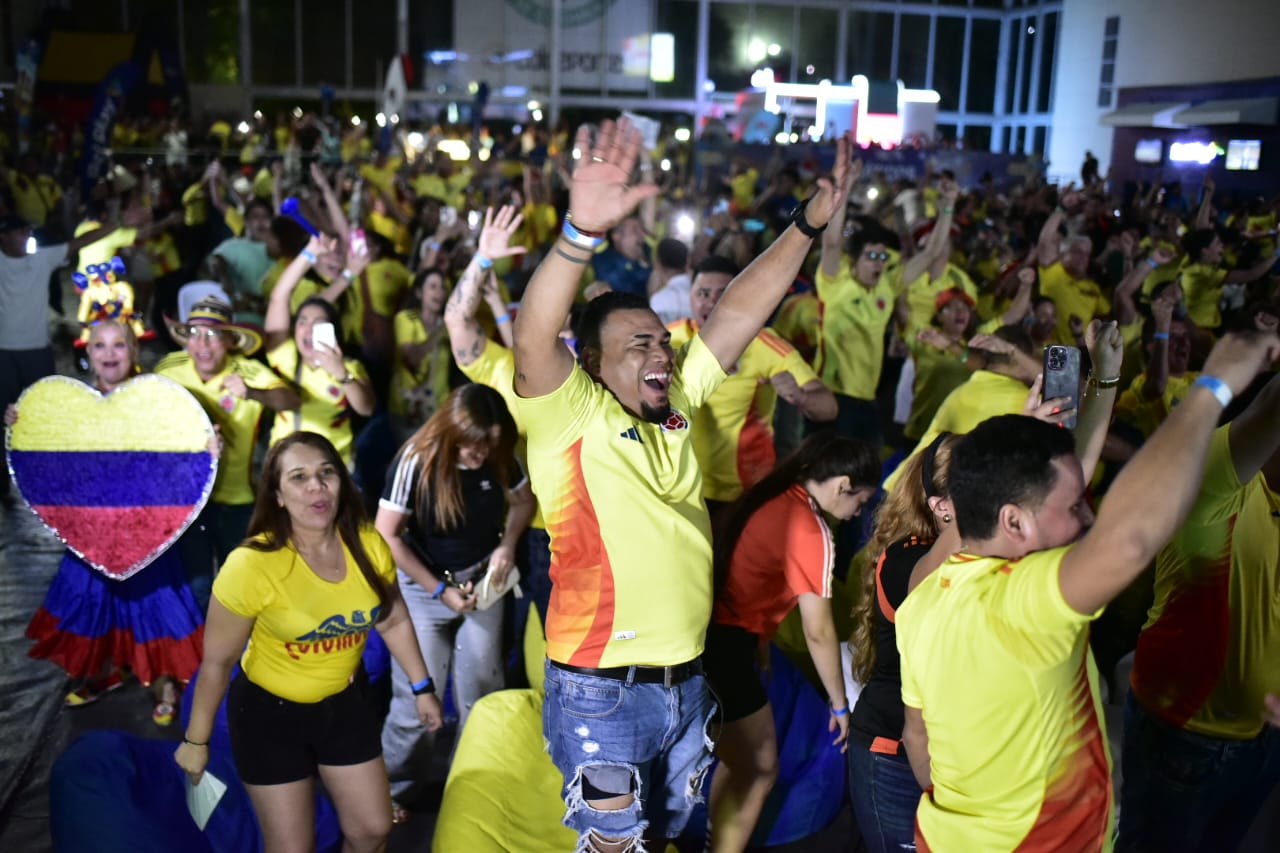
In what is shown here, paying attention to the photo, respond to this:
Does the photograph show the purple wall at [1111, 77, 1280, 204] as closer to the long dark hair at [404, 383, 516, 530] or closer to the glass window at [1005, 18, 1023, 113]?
the glass window at [1005, 18, 1023, 113]

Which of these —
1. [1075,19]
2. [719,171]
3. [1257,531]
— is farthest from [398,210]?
[1075,19]

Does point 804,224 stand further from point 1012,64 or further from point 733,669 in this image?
point 1012,64

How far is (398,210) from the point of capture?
468 inches

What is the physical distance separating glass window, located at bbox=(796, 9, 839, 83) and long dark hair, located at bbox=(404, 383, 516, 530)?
99.0 feet

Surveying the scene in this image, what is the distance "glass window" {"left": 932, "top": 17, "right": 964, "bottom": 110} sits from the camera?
108 feet

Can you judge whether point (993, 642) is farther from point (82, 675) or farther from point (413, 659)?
point (82, 675)

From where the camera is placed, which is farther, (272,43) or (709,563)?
(272,43)

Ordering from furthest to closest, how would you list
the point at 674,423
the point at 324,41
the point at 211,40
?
the point at 324,41
the point at 211,40
the point at 674,423

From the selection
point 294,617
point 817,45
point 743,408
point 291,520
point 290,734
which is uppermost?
point 817,45

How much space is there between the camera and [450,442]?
438cm

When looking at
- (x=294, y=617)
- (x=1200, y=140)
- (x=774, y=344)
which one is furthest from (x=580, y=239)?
(x=1200, y=140)

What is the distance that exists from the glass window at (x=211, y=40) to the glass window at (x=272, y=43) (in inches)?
18.4

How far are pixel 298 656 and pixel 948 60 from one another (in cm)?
3314

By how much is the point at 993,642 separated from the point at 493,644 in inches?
113
